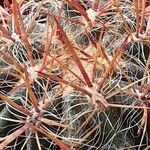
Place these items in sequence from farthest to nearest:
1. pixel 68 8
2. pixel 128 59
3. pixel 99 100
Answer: pixel 68 8, pixel 128 59, pixel 99 100

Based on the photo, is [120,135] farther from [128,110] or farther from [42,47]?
[42,47]

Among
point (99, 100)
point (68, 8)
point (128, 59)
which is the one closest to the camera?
point (99, 100)

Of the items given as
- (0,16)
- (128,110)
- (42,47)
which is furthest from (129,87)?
(0,16)

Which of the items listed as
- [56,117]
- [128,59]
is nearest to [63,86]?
[56,117]

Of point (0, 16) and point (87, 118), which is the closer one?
point (87, 118)

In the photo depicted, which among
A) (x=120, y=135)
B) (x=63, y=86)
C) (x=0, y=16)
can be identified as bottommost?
(x=120, y=135)

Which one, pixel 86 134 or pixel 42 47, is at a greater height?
pixel 42 47
